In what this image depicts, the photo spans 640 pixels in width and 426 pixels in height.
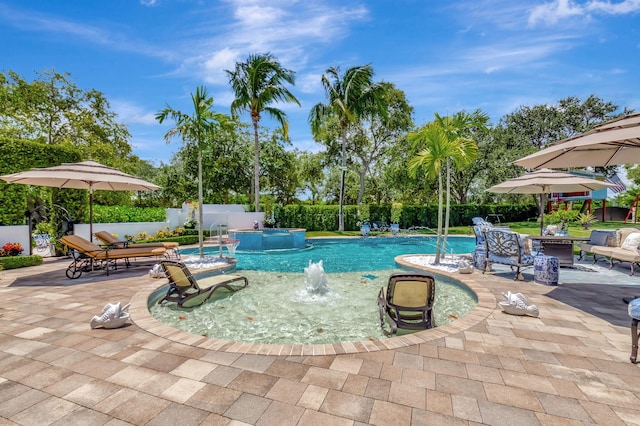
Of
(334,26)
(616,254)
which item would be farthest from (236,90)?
(616,254)

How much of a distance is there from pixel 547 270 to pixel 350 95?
49.9 ft

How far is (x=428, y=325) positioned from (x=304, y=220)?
16541 mm

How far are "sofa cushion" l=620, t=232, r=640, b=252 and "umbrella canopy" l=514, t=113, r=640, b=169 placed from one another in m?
2.62

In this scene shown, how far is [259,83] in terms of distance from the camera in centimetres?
1677

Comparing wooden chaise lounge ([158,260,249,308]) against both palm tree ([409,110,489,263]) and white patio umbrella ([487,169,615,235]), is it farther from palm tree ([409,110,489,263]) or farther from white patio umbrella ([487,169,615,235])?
white patio umbrella ([487,169,615,235])

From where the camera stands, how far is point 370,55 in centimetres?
1798

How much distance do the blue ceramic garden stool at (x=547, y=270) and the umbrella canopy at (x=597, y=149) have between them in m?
2.11

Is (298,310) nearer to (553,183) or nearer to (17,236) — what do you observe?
(553,183)

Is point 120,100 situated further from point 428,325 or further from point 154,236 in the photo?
point 428,325

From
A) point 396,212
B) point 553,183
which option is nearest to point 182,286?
point 553,183

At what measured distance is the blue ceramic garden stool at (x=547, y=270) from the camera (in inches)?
249

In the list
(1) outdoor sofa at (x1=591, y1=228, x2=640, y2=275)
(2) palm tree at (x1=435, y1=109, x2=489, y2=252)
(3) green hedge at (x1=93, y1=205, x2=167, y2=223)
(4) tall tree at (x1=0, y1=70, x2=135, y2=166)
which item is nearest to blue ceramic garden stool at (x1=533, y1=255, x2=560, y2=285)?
(1) outdoor sofa at (x1=591, y1=228, x2=640, y2=275)

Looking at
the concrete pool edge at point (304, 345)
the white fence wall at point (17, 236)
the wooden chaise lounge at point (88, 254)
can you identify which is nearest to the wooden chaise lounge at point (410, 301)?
the concrete pool edge at point (304, 345)

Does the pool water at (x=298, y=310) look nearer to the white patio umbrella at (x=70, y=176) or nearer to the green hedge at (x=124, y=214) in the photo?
the white patio umbrella at (x=70, y=176)
